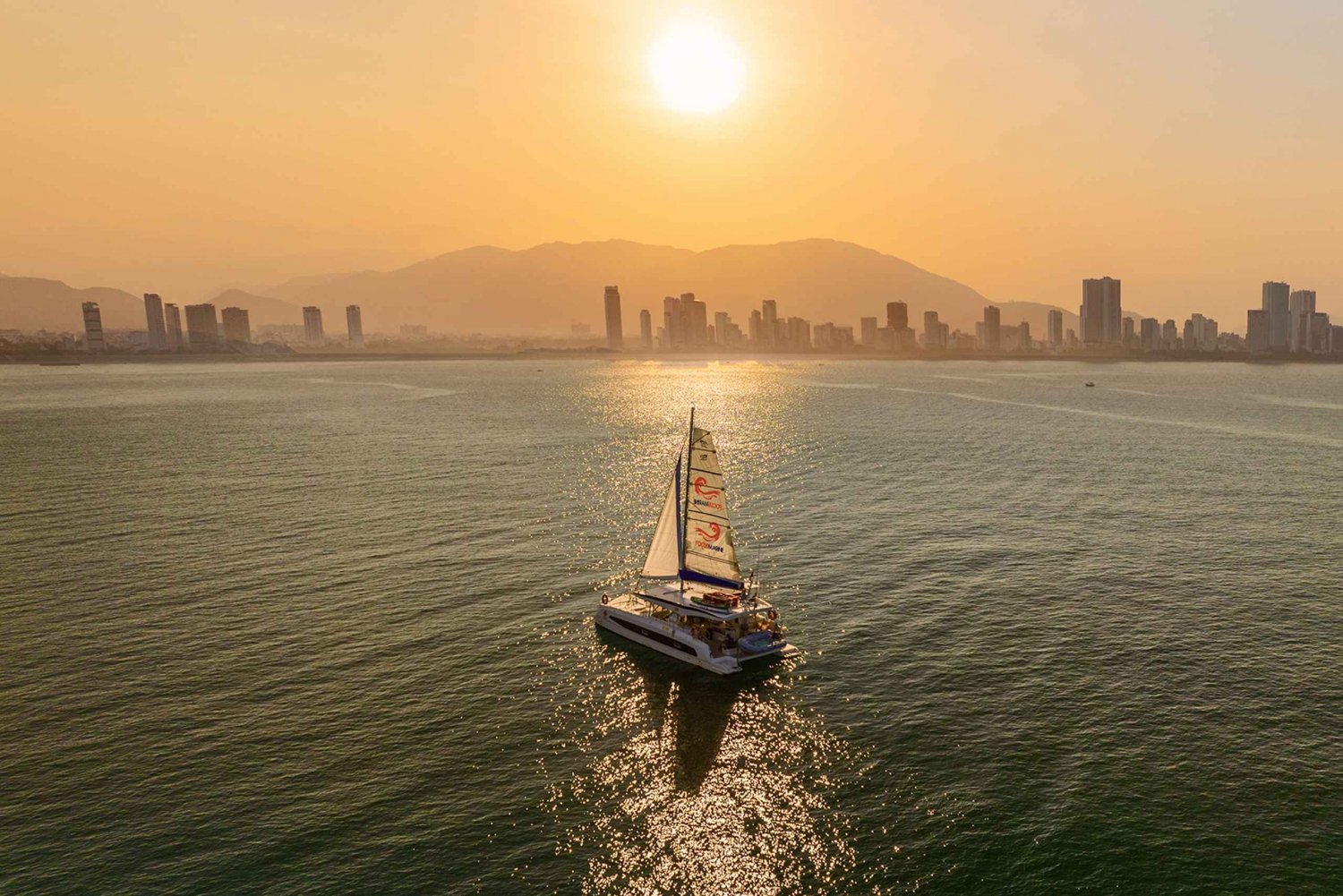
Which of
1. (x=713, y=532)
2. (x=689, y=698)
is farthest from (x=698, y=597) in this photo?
(x=689, y=698)

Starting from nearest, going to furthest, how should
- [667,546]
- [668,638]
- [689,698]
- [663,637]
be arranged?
[689,698] < [668,638] < [663,637] < [667,546]

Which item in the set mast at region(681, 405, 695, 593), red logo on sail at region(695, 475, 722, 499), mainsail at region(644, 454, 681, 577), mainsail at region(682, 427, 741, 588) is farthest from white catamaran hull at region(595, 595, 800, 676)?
red logo on sail at region(695, 475, 722, 499)

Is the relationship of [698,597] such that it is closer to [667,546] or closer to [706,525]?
[667,546]

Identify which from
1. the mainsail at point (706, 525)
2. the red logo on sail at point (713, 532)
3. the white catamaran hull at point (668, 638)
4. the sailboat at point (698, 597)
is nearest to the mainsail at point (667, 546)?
the sailboat at point (698, 597)

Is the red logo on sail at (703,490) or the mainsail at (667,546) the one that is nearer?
the red logo on sail at (703,490)

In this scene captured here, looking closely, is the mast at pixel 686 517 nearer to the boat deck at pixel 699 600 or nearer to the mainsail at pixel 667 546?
the mainsail at pixel 667 546
